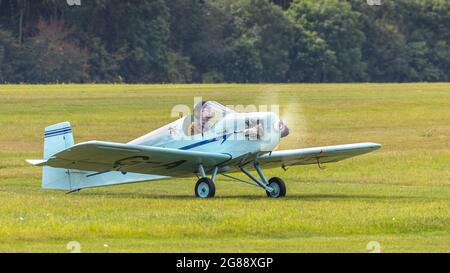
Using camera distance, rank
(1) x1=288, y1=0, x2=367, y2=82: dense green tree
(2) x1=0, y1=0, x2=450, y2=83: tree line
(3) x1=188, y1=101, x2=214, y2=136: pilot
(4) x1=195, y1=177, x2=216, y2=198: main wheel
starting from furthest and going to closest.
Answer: (1) x1=288, y1=0, x2=367, y2=82: dense green tree < (2) x1=0, y1=0, x2=450, y2=83: tree line < (3) x1=188, y1=101, x2=214, y2=136: pilot < (4) x1=195, y1=177, x2=216, y2=198: main wheel

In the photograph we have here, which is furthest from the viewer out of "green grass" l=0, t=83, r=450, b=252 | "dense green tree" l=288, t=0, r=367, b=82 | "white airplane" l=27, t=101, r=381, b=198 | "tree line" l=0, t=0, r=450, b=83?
"dense green tree" l=288, t=0, r=367, b=82

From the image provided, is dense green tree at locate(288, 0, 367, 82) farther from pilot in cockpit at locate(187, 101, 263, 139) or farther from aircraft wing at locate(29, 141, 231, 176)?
aircraft wing at locate(29, 141, 231, 176)

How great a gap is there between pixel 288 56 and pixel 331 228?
73.3 m

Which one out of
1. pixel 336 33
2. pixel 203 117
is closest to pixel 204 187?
pixel 203 117

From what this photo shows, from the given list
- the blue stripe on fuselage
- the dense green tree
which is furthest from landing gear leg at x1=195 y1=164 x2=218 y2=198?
the dense green tree

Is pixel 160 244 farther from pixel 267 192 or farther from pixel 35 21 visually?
pixel 35 21

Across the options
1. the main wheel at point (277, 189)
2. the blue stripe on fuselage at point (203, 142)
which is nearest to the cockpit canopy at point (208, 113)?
the blue stripe on fuselage at point (203, 142)

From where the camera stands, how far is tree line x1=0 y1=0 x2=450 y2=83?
79.9 metres

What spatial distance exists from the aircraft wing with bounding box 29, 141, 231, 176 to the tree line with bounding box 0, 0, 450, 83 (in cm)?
5487

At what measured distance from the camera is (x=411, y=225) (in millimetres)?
16906

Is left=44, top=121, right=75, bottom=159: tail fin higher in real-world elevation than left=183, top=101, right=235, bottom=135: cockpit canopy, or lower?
lower

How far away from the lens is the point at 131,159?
20.3 m

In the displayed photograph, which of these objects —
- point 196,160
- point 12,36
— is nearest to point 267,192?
point 196,160

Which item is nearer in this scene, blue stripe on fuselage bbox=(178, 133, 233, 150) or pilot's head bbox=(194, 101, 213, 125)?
blue stripe on fuselage bbox=(178, 133, 233, 150)
